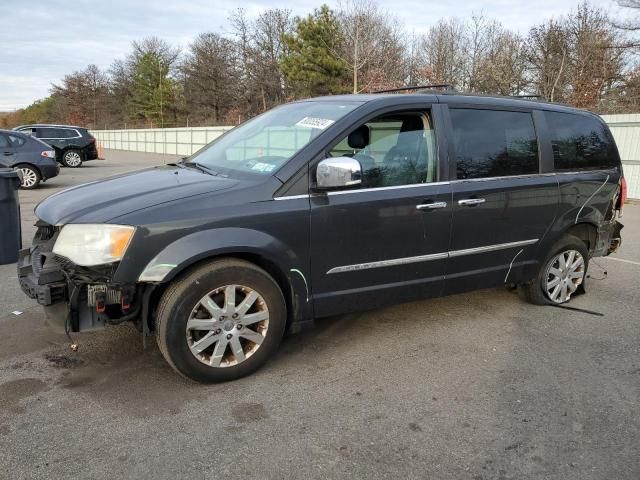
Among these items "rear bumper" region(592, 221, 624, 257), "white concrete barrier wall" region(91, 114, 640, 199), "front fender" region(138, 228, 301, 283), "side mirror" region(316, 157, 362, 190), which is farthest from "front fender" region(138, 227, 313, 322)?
"rear bumper" region(592, 221, 624, 257)

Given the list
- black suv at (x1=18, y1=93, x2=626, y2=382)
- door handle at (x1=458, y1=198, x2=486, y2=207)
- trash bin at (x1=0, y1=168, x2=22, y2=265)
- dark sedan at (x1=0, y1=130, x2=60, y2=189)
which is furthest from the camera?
dark sedan at (x1=0, y1=130, x2=60, y2=189)

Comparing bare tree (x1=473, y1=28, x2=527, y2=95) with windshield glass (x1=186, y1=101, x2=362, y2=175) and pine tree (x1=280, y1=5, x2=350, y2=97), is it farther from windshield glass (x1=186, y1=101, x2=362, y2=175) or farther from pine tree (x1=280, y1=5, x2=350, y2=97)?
windshield glass (x1=186, y1=101, x2=362, y2=175)

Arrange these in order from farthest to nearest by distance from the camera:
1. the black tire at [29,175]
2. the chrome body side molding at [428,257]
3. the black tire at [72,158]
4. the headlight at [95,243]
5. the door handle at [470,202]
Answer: the black tire at [72,158], the black tire at [29,175], the door handle at [470,202], the chrome body side molding at [428,257], the headlight at [95,243]

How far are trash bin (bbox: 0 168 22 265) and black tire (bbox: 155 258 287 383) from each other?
13.4ft

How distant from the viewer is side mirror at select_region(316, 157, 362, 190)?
326cm

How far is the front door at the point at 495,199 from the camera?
3988 millimetres

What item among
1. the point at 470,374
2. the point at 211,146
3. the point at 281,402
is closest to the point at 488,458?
the point at 470,374

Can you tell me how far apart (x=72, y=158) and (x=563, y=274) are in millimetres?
20839

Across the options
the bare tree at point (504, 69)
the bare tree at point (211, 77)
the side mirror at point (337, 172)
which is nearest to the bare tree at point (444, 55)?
the bare tree at point (504, 69)

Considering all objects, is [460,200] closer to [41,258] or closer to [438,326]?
[438,326]

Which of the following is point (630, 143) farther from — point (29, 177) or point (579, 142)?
point (29, 177)

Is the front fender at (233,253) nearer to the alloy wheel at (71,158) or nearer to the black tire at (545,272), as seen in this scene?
the black tire at (545,272)

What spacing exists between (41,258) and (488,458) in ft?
9.28

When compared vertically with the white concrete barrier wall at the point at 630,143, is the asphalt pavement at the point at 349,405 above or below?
below
